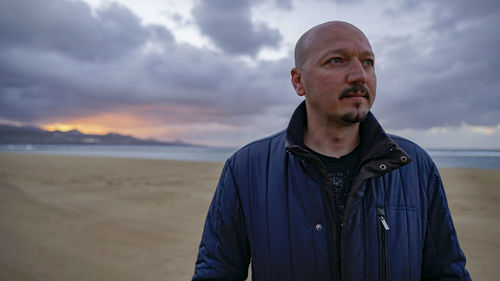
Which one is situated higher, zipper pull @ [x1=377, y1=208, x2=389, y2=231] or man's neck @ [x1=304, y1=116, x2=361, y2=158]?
man's neck @ [x1=304, y1=116, x2=361, y2=158]

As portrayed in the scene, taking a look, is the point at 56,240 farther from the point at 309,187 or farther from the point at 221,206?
the point at 309,187

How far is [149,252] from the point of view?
469 centimetres

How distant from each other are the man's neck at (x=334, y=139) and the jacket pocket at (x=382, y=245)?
455mm

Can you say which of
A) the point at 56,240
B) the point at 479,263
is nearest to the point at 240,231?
the point at 479,263

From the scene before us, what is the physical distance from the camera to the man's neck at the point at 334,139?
1762 mm

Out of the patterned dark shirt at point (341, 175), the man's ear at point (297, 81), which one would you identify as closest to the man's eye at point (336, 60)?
the man's ear at point (297, 81)

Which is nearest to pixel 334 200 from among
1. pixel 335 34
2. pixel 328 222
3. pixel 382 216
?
pixel 328 222

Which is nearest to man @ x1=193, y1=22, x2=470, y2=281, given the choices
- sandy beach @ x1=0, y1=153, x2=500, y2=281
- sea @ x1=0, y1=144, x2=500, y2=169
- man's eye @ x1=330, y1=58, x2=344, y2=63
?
man's eye @ x1=330, y1=58, x2=344, y2=63

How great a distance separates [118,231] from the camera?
565 cm

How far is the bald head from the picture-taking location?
176 cm

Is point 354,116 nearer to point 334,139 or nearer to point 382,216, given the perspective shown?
point 334,139

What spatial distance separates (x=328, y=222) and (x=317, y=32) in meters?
1.21

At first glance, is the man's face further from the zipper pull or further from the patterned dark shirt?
the zipper pull

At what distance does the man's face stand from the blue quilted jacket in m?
0.23
